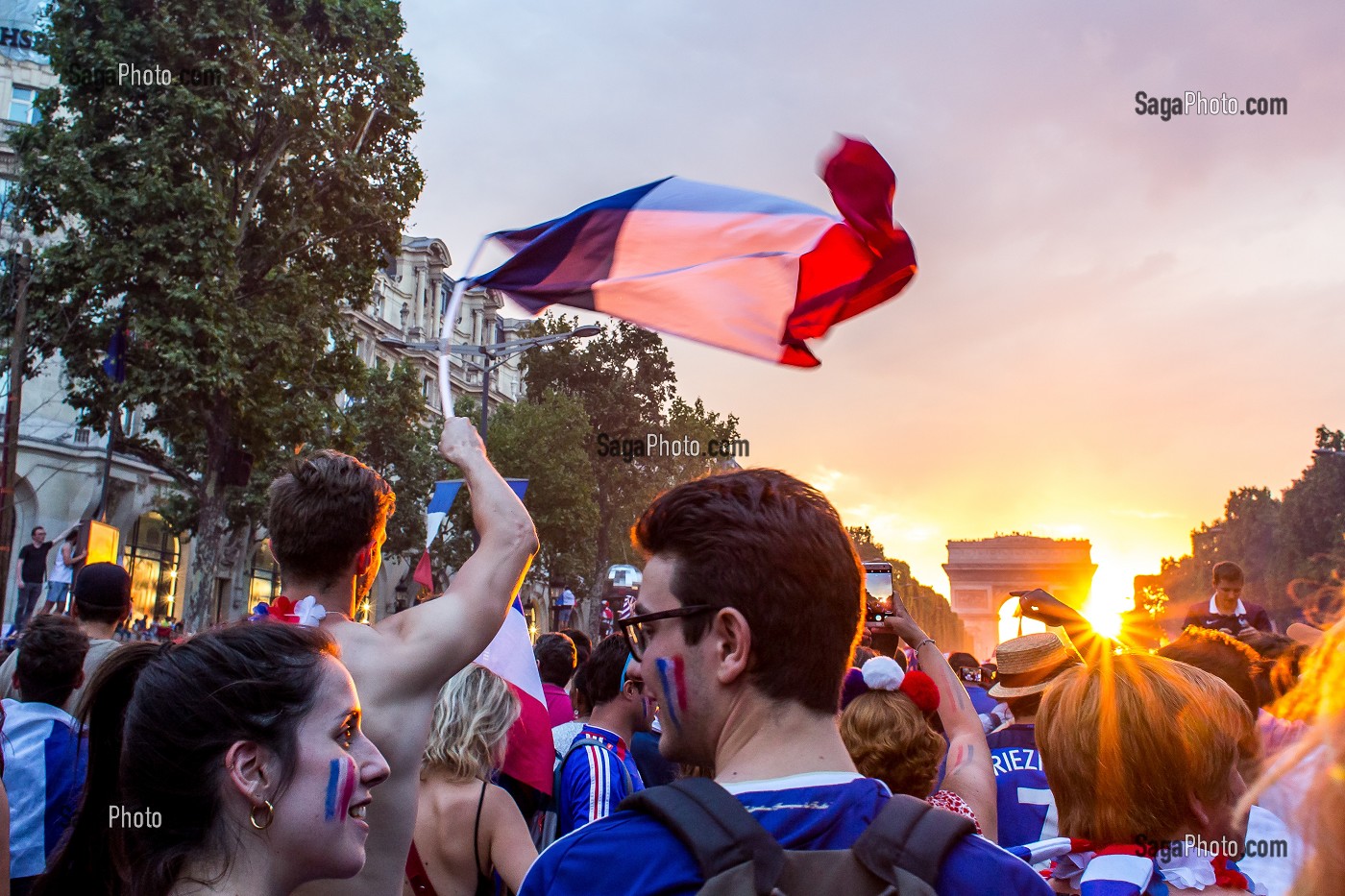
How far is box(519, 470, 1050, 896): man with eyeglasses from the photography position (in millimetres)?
1910

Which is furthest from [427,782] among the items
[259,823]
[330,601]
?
[259,823]

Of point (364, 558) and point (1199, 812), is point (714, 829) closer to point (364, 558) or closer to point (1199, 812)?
point (1199, 812)

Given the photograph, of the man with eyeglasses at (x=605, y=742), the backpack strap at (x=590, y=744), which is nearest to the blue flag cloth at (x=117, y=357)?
the man with eyeglasses at (x=605, y=742)

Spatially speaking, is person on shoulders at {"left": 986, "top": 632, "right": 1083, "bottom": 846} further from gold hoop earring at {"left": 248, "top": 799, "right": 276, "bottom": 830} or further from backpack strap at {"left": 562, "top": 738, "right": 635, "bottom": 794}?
gold hoop earring at {"left": 248, "top": 799, "right": 276, "bottom": 830}

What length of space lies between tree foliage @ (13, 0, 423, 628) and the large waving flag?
61.1ft

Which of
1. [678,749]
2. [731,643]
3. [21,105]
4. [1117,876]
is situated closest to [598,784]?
[1117,876]

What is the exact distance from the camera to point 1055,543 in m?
65.5

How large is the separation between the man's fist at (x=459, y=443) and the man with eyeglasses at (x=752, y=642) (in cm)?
120

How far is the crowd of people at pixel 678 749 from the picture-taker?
180cm

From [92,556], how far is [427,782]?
24.9 feet

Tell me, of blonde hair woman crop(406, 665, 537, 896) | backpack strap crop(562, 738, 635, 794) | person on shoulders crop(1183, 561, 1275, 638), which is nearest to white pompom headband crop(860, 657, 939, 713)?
blonde hair woman crop(406, 665, 537, 896)

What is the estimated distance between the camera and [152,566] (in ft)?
133

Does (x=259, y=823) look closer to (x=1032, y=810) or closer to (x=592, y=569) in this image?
(x=1032, y=810)

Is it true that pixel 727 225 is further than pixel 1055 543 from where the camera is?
No
